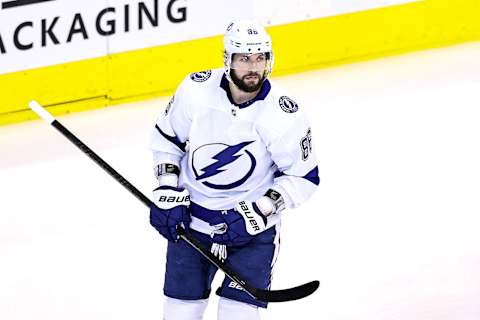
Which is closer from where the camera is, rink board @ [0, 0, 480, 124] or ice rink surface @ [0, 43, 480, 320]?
ice rink surface @ [0, 43, 480, 320]

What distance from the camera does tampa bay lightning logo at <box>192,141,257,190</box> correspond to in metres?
4.64

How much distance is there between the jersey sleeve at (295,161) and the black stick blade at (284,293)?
30 cm

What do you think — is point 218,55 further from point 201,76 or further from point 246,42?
point 246,42

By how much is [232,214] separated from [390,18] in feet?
13.3

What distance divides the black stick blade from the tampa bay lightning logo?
36 cm

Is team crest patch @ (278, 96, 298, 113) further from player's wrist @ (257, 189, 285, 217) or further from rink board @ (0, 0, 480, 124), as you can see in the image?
rink board @ (0, 0, 480, 124)

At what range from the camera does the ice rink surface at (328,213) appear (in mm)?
5738

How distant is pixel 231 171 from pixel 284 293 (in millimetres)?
449

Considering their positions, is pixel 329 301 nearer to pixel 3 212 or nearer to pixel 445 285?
pixel 445 285

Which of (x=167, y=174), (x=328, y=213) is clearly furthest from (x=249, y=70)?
(x=328, y=213)

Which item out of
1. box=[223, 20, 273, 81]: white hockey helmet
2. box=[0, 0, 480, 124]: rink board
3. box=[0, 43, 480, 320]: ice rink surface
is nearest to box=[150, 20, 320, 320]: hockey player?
box=[223, 20, 273, 81]: white hockey helmet

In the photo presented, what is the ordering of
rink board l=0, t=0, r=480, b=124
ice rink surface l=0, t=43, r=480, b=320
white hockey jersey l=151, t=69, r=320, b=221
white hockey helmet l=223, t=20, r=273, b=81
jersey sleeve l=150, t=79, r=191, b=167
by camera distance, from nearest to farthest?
white hockey helmet l=223, t=20, r=273, b=81
white hockey jersey l=151, t=69, r=320, b=221
jersey sleeve l=150, t=79, r=191, b=167
ice rink surface l=0, t=43, r=480, b=320
rink board l=0, t=0, r=480, b=124

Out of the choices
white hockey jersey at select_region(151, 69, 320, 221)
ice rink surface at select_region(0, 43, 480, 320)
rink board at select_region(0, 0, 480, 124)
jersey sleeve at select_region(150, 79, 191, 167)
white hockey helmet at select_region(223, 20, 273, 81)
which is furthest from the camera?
rink board at select_region(0, 0, 480, 124)

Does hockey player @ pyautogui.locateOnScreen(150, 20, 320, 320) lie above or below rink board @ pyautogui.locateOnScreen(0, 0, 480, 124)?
below
